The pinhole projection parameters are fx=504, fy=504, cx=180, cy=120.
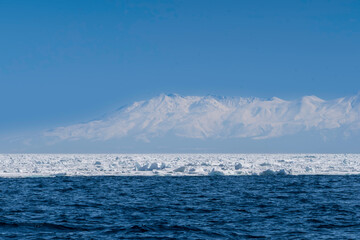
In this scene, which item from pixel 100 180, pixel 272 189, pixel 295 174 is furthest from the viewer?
pixel 295 174

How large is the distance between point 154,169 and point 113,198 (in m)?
19.4

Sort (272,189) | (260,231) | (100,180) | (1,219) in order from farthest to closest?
(100,180) → (272,189) → (1,219) → (260,231)

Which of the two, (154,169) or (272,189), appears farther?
(154,169)

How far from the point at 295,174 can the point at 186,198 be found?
19839 millimetres

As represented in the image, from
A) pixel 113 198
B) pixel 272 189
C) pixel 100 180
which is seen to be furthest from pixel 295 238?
pixel 100 180

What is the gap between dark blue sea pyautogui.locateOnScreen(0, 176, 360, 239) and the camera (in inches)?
603

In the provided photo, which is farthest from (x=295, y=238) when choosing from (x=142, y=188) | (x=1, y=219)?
(x=142, y=188)

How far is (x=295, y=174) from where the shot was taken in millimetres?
42344

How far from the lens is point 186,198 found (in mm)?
24875

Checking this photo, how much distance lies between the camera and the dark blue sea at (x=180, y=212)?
50.3 ft

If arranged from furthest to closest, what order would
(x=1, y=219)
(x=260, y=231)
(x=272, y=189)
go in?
(x=272, y=189) < (x=1, y=219) < (x=260, y=231)

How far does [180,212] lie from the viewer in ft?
65.1

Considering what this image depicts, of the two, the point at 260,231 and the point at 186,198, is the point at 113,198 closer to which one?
the point at 186,198

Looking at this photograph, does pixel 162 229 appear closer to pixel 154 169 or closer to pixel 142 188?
pixel 142 188
